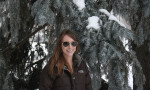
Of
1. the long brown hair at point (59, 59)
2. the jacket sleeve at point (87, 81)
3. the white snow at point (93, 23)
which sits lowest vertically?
the jacket sleeve at point (87, 81)

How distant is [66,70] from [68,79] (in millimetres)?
67

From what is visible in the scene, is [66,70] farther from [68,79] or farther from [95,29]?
[95,29]

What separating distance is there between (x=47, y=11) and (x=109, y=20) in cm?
53

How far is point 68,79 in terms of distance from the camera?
5.38 feet

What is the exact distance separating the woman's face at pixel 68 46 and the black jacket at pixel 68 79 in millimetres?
91

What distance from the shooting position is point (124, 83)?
1.82 metres

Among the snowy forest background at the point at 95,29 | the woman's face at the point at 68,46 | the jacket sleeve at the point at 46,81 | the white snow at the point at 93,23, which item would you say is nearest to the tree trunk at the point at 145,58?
the snowy forest background at the point at 95,29

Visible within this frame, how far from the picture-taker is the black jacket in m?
1.59

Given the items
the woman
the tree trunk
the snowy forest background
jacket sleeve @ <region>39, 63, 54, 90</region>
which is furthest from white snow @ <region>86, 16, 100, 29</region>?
the tree trunk

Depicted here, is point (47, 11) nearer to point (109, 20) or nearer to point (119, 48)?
point (109, 20)

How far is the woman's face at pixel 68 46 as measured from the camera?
1669 millimetres

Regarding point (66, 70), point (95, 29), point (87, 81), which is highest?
point (95, 29)

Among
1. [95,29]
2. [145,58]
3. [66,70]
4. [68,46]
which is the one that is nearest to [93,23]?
[95,29]

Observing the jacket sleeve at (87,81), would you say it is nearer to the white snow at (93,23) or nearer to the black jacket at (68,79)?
the black jacket at (68,79)
